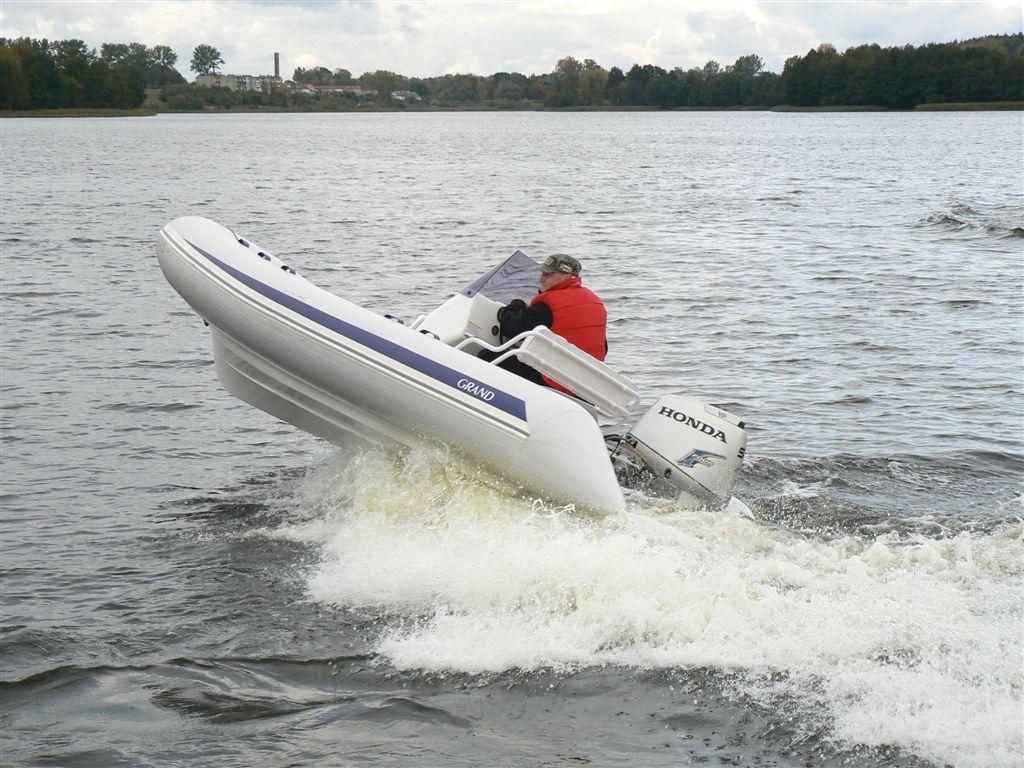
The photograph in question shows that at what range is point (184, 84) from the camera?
15950 centimetres

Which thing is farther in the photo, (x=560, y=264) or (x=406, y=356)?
(x=560, y=264)

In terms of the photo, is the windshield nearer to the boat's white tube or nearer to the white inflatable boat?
the white inflatable boat

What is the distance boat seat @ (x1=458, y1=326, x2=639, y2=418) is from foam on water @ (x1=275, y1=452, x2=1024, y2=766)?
63 cm

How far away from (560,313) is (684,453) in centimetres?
112

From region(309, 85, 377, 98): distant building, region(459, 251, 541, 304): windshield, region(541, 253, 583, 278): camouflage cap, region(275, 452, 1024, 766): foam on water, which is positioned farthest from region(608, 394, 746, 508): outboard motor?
region(309, 85, 377, 98): distant building

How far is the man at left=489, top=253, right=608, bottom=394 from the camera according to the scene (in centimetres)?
711

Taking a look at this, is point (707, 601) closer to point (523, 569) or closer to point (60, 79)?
point (523, 569)

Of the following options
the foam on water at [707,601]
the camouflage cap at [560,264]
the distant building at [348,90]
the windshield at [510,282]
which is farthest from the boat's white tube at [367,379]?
the distant building at [348,90]

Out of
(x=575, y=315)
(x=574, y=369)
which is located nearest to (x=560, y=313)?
(x=575, y=315)

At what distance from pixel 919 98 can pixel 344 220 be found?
331ft

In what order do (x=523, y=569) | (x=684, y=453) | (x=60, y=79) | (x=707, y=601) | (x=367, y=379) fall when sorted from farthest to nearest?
(x=60, y=79)
(x=684, y=453)
(x=367, y=379)
(x=523, y=569)
(x=707, y=601)

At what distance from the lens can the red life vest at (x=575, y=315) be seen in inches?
280

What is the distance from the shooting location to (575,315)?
712 cm

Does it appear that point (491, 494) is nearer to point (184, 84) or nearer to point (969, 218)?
point (969, 218)
